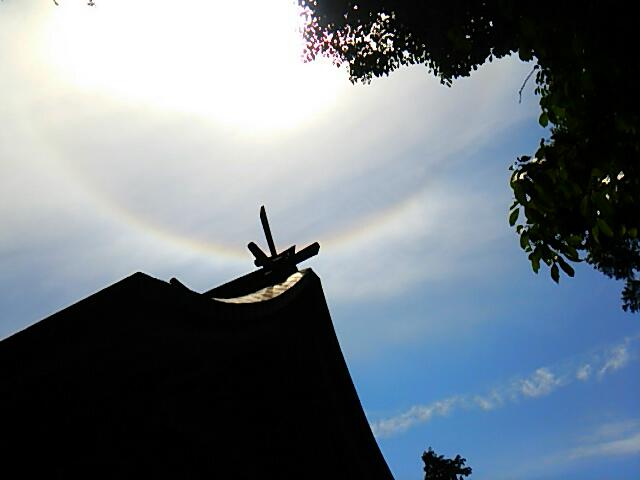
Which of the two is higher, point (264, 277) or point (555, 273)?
point (264, 277)

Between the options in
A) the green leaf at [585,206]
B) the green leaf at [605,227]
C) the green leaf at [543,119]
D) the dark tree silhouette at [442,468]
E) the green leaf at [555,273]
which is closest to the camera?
A: the green leaf at [605,227]

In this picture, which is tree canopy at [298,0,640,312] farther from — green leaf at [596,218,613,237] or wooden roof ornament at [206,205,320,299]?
wooden roof ornament at [206,205,320,299]

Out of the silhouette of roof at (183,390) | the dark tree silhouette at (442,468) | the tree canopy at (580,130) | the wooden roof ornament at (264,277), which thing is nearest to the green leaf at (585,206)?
the tree canopy at (580,130)

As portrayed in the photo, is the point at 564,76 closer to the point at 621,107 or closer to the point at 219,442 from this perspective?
the point at 621,107

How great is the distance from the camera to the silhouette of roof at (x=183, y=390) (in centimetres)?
228

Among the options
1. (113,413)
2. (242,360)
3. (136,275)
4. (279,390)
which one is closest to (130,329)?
(136,275)

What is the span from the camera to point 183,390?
12.2 ft

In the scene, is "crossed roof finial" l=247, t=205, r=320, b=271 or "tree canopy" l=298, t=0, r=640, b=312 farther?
"crossed roof finial" l=247, t=205, r=320, b=271

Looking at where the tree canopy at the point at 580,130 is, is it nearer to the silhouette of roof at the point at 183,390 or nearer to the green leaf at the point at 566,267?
the green leaf at the point at 566,267

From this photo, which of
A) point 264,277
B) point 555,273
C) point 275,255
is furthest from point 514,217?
point 275,255

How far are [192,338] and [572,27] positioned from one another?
383 cm

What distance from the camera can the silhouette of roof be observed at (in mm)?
2279

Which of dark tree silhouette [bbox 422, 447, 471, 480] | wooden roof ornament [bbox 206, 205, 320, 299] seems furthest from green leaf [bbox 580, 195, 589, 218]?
dark tree silhouette [bbox 422, 447, 471, 480]

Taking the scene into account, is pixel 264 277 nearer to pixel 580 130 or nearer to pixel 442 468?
pixel 580 130
